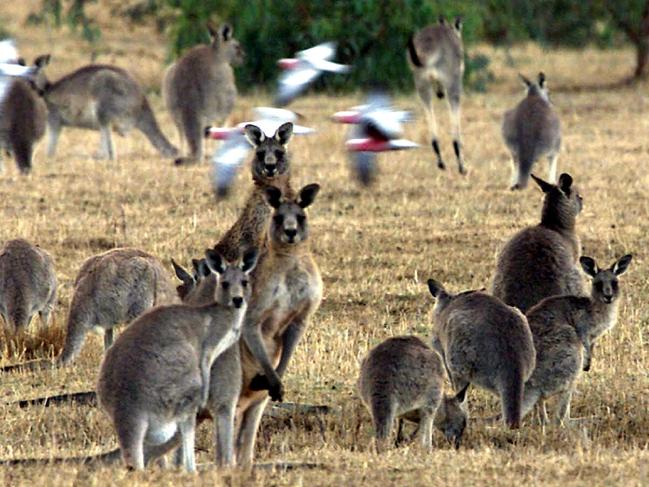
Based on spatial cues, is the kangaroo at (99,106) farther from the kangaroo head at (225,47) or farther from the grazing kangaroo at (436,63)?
the grazing kangaroo at (436,63)

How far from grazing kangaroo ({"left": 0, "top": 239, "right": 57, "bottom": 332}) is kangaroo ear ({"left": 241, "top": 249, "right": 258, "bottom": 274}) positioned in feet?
7.63

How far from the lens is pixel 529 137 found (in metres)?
13.7

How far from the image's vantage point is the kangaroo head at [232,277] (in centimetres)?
635

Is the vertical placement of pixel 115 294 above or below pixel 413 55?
below

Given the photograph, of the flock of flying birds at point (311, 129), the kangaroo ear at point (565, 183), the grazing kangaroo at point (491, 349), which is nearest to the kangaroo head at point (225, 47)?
the flock of flying birds at point (311, 129)

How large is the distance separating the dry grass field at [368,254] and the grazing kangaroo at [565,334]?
18 cm

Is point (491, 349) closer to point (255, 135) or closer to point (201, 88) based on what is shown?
point (255, 135)

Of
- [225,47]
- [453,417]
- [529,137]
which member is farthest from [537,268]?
[225,47]

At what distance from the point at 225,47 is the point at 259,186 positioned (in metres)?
9.47

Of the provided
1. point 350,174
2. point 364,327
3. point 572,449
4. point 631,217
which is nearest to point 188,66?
point 350,174

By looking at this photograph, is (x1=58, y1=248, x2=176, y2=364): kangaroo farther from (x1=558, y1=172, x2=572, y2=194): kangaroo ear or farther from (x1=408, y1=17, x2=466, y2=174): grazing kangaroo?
(x1=408, y1=17, x2=466, y2=174): grazing kangaroo

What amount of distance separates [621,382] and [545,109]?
6.39 m

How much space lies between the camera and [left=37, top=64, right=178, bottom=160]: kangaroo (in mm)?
16312

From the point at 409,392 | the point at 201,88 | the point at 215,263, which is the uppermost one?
the point at 201,88
